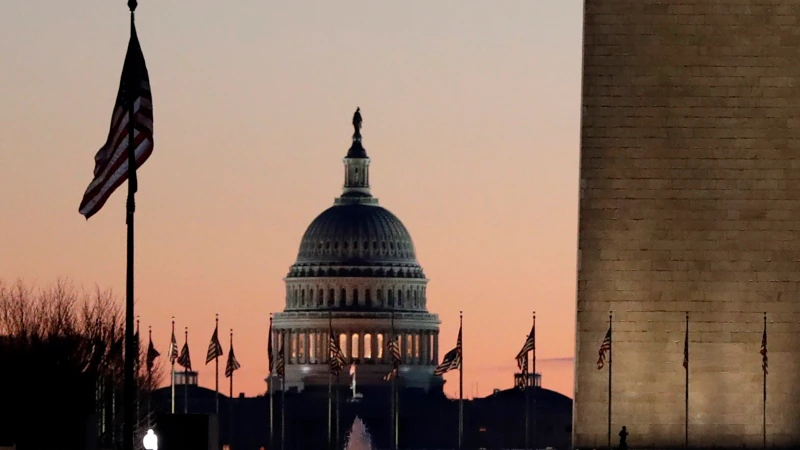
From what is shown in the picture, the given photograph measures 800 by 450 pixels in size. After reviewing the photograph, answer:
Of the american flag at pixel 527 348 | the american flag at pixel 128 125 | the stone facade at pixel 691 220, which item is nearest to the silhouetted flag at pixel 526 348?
the american flag at pixel 527 348

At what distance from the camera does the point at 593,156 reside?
333ft

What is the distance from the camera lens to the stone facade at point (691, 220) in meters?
102

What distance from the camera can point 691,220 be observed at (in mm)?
103875

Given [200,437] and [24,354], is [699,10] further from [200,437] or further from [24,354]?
[200,437]

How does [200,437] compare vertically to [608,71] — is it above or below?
below

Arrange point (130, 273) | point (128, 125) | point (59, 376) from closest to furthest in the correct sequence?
point (130, 273) < point (128, 125) < point (59, 376)

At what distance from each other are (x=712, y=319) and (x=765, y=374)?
243cm

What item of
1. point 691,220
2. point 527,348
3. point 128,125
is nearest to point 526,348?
point 527,348

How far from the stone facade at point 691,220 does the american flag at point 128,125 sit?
47220 mm

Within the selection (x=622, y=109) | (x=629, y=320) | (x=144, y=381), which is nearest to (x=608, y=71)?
(x=622, y=109)

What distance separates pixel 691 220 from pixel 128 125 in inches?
2006

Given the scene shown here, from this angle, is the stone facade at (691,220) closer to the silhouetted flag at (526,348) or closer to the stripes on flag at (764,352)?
the stripes on flag at (764,352)

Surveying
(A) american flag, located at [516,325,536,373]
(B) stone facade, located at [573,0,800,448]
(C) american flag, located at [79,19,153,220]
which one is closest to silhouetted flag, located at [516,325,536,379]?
(A) american flag, located at [516,325,536,373]

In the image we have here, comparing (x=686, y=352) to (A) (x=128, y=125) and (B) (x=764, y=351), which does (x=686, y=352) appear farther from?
(A) (x=128, y=125)
